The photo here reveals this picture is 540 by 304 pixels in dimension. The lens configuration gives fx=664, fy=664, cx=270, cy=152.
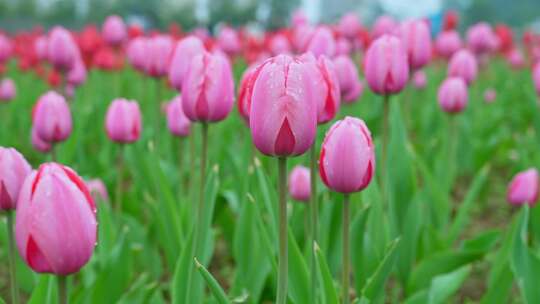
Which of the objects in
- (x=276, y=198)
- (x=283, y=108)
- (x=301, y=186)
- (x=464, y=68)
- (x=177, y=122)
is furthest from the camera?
(x=464, y=68)

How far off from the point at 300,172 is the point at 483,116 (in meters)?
3.01

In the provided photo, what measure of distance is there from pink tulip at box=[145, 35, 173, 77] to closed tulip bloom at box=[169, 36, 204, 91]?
566mm

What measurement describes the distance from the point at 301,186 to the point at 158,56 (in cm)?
83

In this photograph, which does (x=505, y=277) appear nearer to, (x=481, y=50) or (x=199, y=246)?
(x=199, y=246)

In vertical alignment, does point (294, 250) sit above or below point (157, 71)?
below

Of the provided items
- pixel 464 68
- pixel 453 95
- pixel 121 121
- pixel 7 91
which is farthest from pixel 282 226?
pixel 7 91

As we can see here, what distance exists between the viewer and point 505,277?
1629 millimetres

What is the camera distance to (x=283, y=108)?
978 mm

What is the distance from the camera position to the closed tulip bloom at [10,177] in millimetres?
1111

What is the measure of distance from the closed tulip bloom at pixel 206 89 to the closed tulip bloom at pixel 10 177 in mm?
383

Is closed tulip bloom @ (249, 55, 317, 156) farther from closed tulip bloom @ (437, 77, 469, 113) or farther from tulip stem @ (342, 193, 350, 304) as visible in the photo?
closed tulip bloom @ (437, 77, 469, 113)

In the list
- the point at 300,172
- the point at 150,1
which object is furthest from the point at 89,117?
the point at 150,1

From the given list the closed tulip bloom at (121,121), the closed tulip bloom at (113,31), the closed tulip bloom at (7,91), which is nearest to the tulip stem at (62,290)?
the closed tulip bloom at (121,121)

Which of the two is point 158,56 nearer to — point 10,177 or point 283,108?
point 10,177
